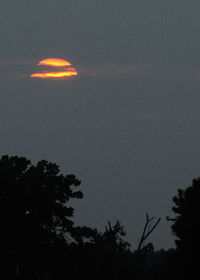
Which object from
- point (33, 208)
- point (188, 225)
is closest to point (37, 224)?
point (33, 208)

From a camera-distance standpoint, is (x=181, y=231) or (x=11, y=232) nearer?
(x=11, y=232)

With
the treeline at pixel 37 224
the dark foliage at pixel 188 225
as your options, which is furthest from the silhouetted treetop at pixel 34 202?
the dark foliage at pixel 188 225

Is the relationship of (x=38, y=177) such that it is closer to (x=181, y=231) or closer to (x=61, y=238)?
(x=61, y=238)

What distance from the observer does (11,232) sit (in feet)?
224

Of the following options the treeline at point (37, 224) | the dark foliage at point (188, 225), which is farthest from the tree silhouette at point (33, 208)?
the dark foliage at point (188, 225)

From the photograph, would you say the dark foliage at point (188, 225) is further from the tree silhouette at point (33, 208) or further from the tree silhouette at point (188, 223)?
the tree silhouette at point (33, 208)

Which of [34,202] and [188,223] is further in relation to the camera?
[188,223]

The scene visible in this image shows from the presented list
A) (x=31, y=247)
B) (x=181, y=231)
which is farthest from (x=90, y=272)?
(x=31, y=247)

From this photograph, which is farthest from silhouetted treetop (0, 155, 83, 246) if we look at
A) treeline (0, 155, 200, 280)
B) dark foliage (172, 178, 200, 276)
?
dark foliage (172, 178, 200, 276)

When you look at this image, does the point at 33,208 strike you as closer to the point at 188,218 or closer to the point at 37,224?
the point at 37,224

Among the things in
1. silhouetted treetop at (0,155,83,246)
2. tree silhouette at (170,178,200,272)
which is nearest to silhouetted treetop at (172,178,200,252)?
tree silhouette at (170,178,200,272)

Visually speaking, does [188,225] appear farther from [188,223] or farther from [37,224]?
[37,224]

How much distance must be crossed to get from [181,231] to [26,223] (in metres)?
18.0

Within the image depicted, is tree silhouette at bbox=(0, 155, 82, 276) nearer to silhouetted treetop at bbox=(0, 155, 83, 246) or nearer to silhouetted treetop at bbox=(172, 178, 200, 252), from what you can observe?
silhouetted treetop at bbox=(0, 155, 83, 246)
